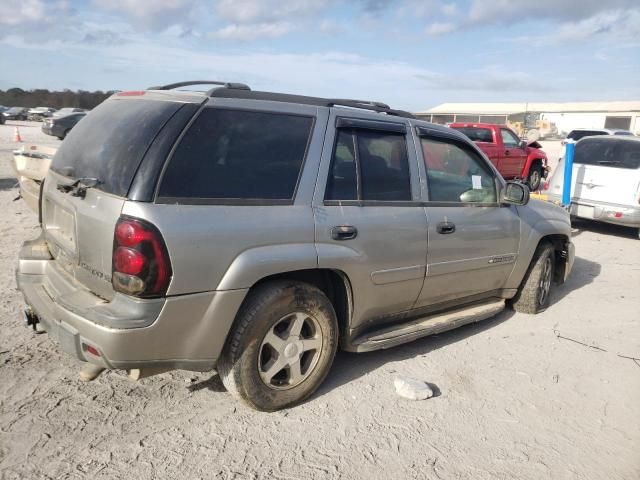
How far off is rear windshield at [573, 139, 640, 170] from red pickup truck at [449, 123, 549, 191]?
12.5 ft

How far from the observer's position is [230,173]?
2.97m

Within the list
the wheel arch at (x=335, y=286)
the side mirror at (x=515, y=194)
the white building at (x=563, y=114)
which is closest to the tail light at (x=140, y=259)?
the wheel arch at (x=335, y=286)

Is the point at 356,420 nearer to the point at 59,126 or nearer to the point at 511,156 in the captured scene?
the point at 511,156

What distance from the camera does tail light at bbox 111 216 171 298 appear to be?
2.63m

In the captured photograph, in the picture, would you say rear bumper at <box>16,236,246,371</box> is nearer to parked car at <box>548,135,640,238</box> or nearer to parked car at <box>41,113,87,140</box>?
parked car at <box>548,135,640,238</box>

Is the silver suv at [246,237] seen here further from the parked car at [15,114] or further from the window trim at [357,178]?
the parked car at [15,114]

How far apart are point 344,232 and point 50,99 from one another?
73273mm

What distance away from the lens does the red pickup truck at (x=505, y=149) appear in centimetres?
1427

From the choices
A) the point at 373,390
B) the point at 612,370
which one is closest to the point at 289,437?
the point at 373,390

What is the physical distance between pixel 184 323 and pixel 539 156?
1496 cm

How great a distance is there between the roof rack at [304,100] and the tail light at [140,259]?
3.00 ft

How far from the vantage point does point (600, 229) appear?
10.3 m

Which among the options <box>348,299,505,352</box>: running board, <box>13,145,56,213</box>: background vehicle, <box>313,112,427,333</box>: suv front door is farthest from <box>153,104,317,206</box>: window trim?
<box>13,145,56,213</box>: background vehicle

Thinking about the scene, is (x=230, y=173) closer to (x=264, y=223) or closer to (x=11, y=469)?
(x=264, y=223)
